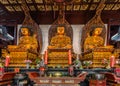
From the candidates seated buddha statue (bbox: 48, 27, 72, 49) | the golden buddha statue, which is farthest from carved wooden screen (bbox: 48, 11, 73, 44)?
the golden buddha statue

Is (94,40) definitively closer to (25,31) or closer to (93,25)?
(93,25)

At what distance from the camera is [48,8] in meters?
8.56

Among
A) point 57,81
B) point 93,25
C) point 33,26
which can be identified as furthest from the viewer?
point 33,26

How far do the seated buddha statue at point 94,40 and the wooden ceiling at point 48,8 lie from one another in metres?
0.89

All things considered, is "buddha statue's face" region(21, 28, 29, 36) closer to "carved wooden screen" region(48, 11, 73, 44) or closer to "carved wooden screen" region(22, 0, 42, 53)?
"carved wooden screen" region(22, 0, 42, 53)

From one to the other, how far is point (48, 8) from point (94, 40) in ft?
7.29

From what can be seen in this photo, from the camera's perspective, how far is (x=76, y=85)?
4.47 meters

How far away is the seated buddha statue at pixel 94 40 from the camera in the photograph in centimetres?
829

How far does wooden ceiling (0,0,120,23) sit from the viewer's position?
26.1 ft

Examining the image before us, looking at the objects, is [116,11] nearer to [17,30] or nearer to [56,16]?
[56,16]

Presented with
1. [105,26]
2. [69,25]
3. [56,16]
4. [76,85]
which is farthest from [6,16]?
[76,85]

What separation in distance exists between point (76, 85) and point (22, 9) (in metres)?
5.09

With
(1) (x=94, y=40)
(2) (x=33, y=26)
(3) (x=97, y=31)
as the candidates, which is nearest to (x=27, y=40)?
(2) (x=33, y=26)

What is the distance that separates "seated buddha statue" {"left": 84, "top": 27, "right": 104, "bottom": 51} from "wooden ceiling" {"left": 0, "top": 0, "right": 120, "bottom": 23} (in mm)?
890
